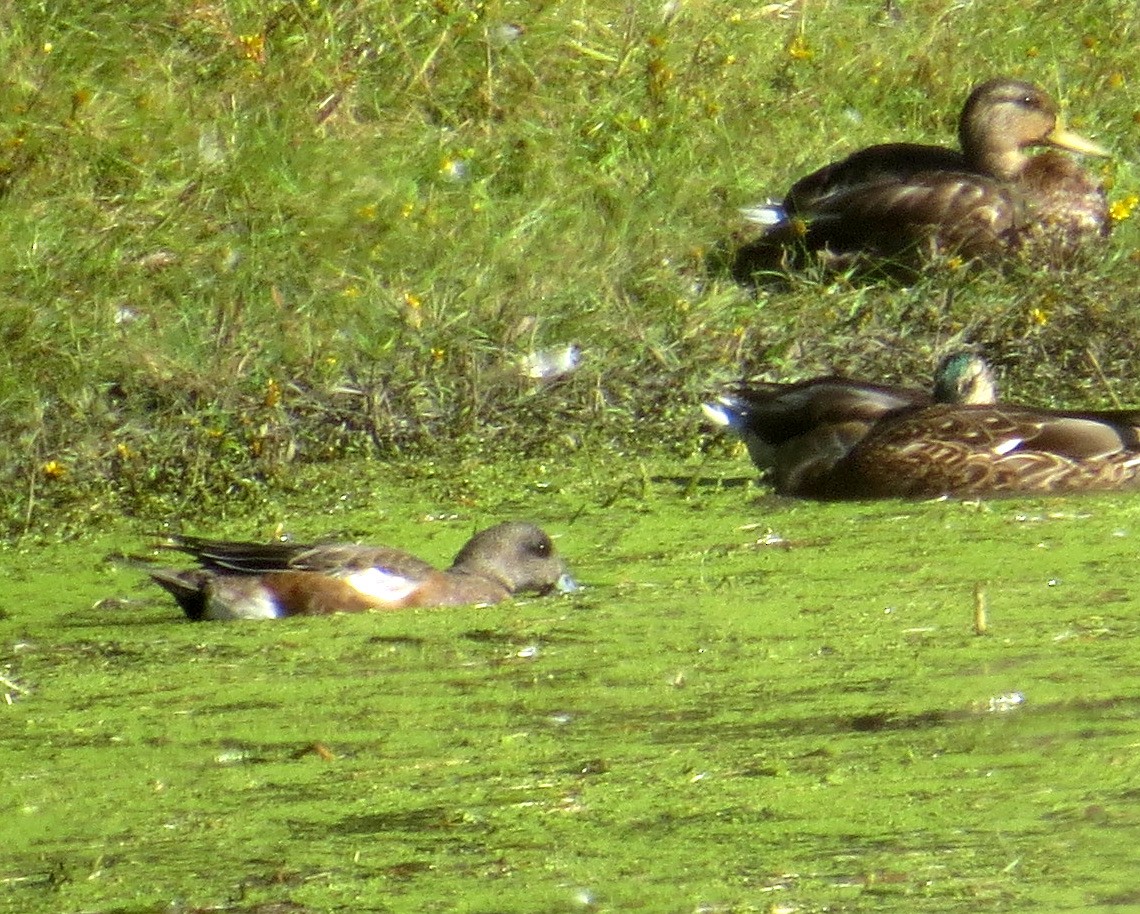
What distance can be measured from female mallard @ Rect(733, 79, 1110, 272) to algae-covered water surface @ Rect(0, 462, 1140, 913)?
8.26 feet

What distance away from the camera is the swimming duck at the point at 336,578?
6227 millimetres

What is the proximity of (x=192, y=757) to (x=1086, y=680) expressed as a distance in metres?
1.72

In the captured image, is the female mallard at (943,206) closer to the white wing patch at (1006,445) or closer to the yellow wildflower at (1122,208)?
the yellow wildflower at (1122,208)

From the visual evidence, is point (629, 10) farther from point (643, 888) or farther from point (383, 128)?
point (643, 888)

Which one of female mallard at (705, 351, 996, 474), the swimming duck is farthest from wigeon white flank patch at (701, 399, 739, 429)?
the swimming duck

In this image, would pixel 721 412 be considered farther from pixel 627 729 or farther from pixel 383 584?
pixel 627 729

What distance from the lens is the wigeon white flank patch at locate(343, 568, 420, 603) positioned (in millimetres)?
6211

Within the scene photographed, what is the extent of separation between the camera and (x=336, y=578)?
246 inches

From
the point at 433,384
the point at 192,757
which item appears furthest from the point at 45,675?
the point at 433,384

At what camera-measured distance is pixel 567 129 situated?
404 inches

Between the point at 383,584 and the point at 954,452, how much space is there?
74.6 inches

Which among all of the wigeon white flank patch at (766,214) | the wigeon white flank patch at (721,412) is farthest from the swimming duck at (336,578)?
the wigeon white flank patch at (766,214)

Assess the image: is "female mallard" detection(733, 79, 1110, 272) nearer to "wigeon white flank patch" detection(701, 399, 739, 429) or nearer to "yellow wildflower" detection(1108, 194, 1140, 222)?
"yellow wildflower" detection(1108, 194, 1140, 222)

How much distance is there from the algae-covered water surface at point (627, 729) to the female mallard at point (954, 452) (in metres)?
0.20
